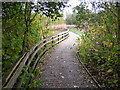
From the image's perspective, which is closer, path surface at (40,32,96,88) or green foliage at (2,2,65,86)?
green foliage at (2,2,65,86)

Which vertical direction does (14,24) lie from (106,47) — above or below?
above

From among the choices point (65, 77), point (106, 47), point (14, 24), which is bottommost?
point (65, 77)

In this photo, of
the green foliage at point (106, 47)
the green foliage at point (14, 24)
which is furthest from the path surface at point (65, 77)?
the green foliage at point (14, 24)

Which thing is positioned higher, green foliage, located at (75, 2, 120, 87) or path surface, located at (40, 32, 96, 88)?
green foliage, located at (75, 2, 120, 87)

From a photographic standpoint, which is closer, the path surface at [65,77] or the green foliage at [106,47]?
the green foliage at [106,47]

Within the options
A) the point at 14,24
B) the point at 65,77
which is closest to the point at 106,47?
the point at 65,77

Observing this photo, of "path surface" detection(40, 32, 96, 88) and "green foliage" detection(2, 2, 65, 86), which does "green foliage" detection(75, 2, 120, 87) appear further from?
"green foliage" detection(2, 2, 65, 86)

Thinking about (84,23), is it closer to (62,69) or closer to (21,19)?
(62,69)

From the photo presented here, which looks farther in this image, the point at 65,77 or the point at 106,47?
the point at 106,47

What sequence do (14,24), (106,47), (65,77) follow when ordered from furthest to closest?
(106,47), (65,77), (14,24)

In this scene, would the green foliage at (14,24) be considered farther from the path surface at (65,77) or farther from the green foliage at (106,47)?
the green foliage at (106,47)

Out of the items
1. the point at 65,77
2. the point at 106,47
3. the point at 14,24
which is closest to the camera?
the point at 14,24

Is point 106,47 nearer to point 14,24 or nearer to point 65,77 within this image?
point 65,77

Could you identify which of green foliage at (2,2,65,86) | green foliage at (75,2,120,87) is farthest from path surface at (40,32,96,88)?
green foliage at (2,2,65,86)
